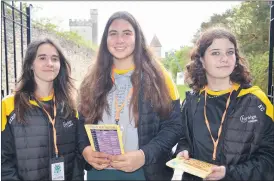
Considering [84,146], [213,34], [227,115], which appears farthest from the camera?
[84,146]

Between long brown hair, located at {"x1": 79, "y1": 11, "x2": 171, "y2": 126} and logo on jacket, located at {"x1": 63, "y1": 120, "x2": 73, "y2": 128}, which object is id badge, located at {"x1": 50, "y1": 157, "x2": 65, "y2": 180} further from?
long brown hair, located at {"x1": 79, "y1": 11, "x2": 171, "y2": 126}

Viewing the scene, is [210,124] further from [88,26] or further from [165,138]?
[88,26]

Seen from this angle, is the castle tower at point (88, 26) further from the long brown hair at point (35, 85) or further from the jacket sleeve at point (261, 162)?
the jacket sleeve at point (261, 162)

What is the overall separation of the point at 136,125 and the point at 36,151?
0.83m

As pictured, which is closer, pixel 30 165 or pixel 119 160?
Result: pixel 119 160

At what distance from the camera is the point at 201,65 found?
2.24 meters

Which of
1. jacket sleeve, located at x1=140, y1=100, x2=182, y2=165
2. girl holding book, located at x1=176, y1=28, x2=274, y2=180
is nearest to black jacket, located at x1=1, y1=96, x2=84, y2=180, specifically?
jacket sleeve, located at x1=140, y1=100, x2=182, y2=165

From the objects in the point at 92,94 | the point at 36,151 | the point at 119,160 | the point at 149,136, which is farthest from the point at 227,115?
the point at 36,151

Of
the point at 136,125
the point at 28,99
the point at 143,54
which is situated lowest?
the point at 136,125

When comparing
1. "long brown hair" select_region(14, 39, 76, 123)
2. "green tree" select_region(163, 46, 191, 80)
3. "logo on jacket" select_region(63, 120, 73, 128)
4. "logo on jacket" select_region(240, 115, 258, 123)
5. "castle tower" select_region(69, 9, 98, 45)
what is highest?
"castle tower" select_region(69, 9, 98, 45)

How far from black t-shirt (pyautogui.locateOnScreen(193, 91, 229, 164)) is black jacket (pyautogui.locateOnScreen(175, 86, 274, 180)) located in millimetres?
68

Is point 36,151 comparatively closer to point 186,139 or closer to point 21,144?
point 21,144

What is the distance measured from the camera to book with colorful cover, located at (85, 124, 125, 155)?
1818 mm

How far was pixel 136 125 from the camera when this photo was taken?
212cm
